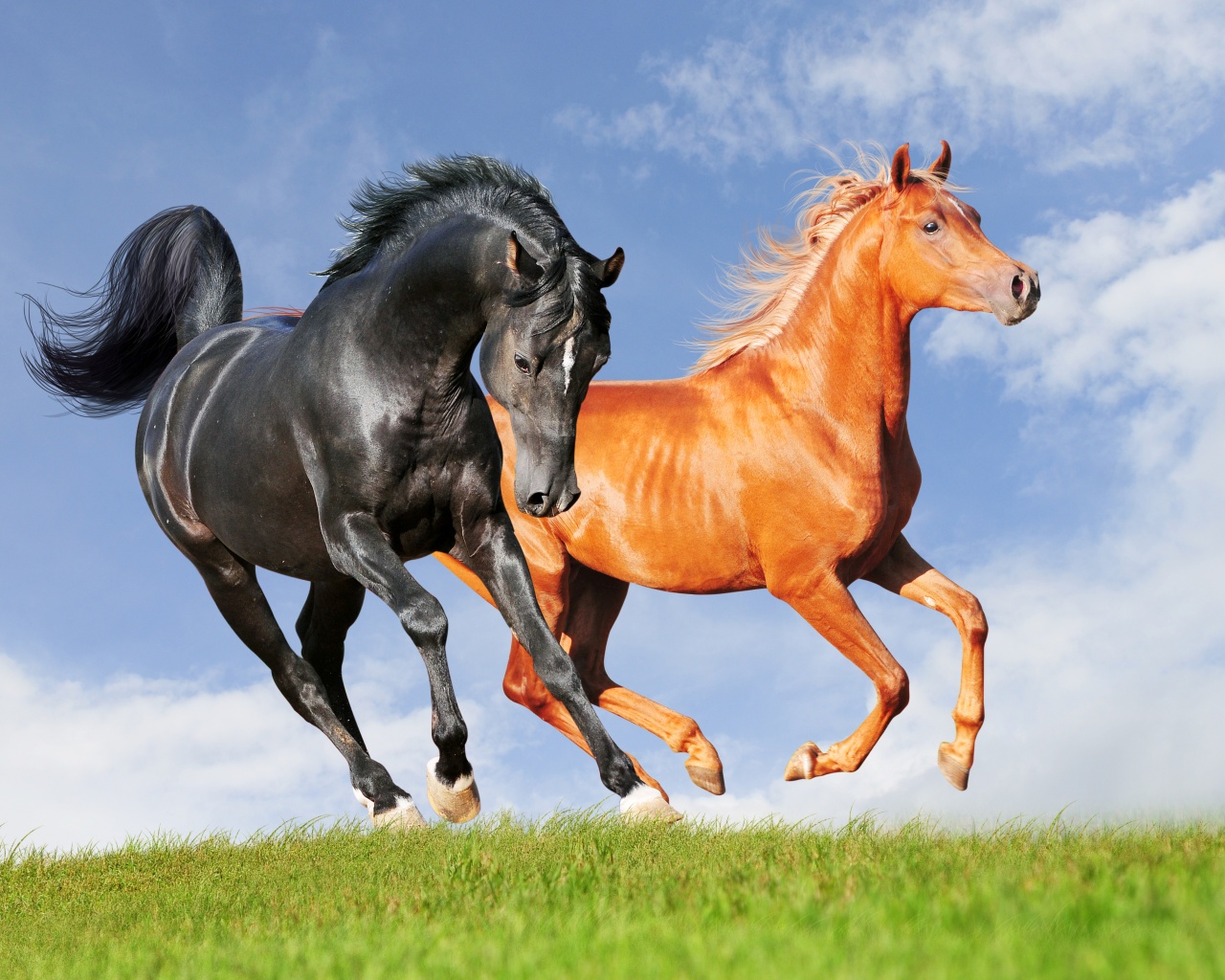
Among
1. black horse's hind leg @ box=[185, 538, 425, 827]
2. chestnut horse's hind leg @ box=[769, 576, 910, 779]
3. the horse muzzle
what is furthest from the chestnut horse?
the horse muzzle

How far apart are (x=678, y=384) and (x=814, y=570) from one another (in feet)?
4.70

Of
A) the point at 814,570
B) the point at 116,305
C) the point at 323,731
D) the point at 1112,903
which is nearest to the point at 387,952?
the point at 1112,903

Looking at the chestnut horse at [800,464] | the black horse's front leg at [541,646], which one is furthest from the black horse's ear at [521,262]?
the chestnut horse at [800,464]

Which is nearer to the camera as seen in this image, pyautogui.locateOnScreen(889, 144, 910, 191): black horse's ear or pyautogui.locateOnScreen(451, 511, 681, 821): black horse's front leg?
pyautogui.locateOnScreen(451, 511, 681, 821): black horse's front leg

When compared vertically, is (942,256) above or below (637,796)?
above

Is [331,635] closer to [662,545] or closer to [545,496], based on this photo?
[662,545]

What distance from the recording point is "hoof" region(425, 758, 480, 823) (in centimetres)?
504

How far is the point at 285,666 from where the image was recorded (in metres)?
6.25

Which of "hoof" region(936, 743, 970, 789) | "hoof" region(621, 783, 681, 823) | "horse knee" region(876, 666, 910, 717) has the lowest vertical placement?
"hoof" region(621, 783, 681, 823)

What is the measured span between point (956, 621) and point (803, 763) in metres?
1.08

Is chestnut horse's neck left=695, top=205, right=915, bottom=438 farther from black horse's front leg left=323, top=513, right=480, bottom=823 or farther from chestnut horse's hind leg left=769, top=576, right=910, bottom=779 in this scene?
black horse's front leg left=323, top=513, right=480, bottom=823

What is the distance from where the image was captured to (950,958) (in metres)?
2.58

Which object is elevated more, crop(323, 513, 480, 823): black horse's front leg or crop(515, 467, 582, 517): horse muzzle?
crop(515, 467, 582, 517): horse muzzle

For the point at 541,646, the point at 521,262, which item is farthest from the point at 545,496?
the point at 521,262
